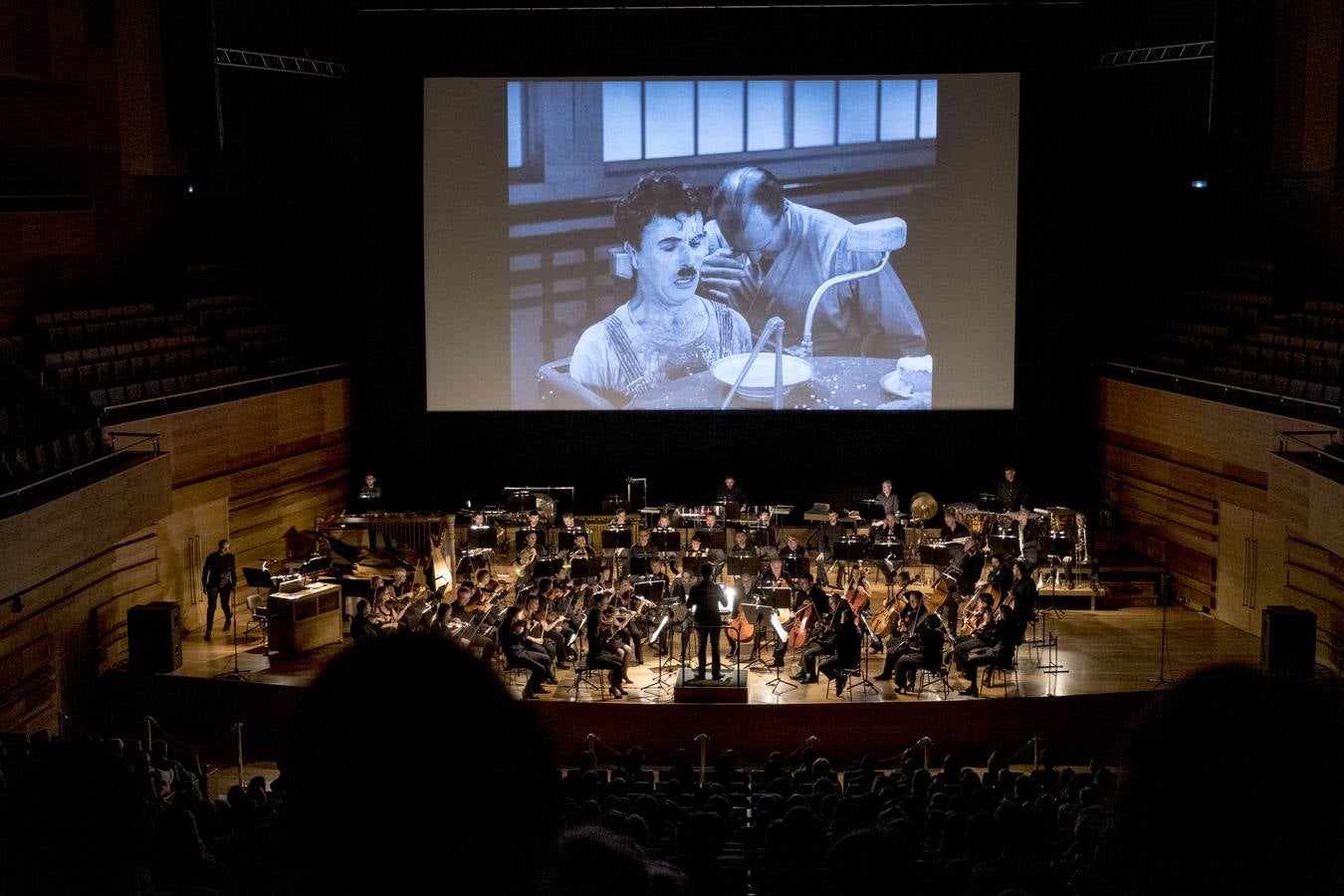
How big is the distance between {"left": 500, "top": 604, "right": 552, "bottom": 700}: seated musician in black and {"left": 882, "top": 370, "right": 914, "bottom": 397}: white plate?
7.61 m

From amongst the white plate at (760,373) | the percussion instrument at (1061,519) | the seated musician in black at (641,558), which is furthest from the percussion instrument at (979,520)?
the seated musician in black at (641,558)

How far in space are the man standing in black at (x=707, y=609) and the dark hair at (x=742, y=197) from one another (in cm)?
695

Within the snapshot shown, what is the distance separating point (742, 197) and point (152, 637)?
32.2ft

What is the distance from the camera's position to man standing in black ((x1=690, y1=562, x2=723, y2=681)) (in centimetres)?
1284

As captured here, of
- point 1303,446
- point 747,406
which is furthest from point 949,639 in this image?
point 747,406

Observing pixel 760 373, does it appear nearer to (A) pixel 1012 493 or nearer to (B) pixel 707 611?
(A) pixel 1012 493

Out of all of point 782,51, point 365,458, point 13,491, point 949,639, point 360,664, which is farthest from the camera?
point 365,458

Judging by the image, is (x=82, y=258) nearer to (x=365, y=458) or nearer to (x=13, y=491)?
(x=365, y=458)

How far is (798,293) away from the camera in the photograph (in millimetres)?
18656

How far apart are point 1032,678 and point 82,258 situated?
13121 mm

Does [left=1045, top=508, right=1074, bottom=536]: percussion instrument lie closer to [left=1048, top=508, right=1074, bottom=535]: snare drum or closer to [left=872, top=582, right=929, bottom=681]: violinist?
[left=1048, top=508, right=1074, bottom=535]: snare drum

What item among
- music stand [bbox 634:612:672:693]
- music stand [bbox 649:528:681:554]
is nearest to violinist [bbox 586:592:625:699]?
music stand [bbox 634:612:672:693]

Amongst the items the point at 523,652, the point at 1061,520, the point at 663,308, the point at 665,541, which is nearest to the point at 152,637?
the point at 523,652

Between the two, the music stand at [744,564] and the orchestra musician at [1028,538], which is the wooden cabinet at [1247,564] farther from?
the music stand at [744,564]
